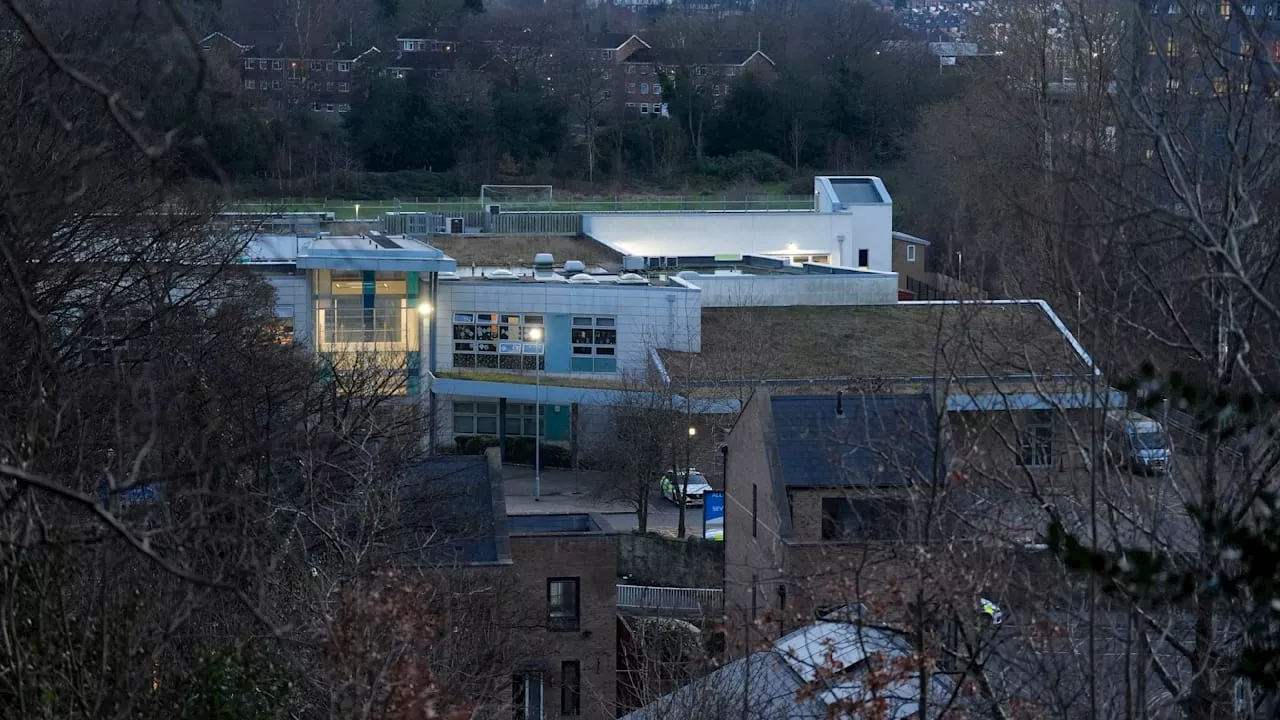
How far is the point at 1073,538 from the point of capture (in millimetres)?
3305

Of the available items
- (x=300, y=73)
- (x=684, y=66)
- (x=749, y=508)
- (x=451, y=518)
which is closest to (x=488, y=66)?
(x=684, y=66)

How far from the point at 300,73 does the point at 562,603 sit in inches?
1398

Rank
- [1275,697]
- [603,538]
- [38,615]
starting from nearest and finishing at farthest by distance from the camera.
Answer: [1275,697] < [38,615] < [603,538]

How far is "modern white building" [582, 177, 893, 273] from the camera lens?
3619 cm

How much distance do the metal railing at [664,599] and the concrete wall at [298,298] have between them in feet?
39.8

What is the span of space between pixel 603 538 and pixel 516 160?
1455 inches

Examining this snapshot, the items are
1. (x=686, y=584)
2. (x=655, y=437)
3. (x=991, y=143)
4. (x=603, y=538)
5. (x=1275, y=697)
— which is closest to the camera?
(x=1275, y=697)

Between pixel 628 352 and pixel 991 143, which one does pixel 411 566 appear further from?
pixel 991 143

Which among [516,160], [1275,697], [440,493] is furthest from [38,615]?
[516,160]

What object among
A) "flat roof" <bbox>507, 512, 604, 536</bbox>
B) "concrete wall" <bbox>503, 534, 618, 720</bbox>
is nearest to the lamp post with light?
"flat roof" <bbox>507, 512, 604, 536</bbox>

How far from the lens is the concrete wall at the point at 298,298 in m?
26.5

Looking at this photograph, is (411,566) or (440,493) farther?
(440,493)

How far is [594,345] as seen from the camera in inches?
1057

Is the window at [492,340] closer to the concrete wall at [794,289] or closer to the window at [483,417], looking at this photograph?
the window at [483,417]
